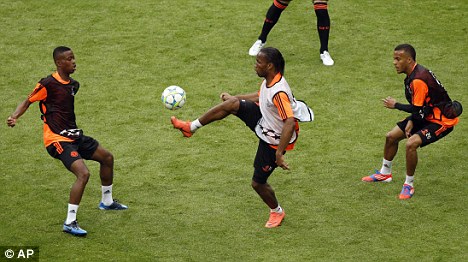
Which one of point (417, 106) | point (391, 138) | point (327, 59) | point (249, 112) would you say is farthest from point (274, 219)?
point (327, 59)

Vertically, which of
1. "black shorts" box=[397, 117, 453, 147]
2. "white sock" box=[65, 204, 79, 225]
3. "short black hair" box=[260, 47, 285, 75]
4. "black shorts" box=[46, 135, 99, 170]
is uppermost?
"short black hair" box=[260, 47, 285, 75]

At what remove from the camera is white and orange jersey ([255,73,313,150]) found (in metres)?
11.0

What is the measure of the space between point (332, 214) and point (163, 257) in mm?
2438

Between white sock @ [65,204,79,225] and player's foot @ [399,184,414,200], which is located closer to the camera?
white sock @ [65,204,79,225]

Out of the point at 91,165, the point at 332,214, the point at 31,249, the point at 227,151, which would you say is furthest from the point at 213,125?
the point at 31,249

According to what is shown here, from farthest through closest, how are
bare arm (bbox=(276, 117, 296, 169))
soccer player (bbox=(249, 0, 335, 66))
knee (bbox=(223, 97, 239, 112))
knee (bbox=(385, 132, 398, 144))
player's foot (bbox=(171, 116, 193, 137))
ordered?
soccer player (bbox=(249, 0, 335, 66)) → knee (bbox=(385, 132, 398, 144)) → player's foot (bbox=(171, 116, 193, 137)) → knee (bbox=(223, 97, 239, 112)) → bare arm (bbox=(276, 117, 296, 169))

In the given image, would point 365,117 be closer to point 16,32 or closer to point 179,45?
point 179,45

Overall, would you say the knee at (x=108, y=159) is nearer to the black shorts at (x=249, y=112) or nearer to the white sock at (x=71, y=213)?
the white sock at (x=71, y=213)

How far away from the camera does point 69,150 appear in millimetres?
11477

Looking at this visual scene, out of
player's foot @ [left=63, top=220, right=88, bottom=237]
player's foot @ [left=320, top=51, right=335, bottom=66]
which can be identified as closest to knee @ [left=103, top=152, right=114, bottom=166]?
player's foot @ [left=63, top=220, right=88, bottom=237]

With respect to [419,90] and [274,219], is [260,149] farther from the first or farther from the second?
[419,90]

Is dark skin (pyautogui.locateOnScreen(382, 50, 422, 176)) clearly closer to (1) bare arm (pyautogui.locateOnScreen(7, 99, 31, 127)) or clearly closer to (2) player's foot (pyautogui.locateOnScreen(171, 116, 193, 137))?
(2) player's foot (pyautogui.locateOnScreen(171, 116, 193, 137))

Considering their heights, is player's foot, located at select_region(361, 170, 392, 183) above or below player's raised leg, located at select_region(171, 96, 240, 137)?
below

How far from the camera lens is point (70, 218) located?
11.4 metres
